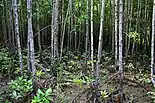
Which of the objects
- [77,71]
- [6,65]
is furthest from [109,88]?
[6,65]

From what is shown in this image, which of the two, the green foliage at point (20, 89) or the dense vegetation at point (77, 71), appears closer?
the green foliage at point (20, 89)

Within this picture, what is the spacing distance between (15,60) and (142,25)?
5.62 metres

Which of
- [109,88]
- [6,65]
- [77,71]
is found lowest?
[109,88]

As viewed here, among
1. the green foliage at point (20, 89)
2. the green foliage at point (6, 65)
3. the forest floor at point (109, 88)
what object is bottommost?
the forest floor at point (109, 88)

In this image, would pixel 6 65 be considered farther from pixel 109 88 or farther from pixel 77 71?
pixel 109 88

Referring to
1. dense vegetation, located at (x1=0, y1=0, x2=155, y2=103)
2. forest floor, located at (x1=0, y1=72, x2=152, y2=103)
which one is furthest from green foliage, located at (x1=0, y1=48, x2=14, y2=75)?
forest floor, located at (x1=0, y1=72, x2=152, y2=103)

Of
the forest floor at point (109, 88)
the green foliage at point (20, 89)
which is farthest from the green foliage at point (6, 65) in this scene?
the green foliage at point (20, 89)

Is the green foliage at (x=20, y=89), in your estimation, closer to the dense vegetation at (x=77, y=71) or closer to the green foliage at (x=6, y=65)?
the dense vegetation at (x=77, y=71)

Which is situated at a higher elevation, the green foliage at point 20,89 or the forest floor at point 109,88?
the green foliage at point 20,89

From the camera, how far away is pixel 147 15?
36.1 ft

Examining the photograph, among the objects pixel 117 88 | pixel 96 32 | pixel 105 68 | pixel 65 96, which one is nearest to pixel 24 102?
pixel 65 96

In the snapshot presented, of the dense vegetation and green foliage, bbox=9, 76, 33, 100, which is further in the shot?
the dense vegetation

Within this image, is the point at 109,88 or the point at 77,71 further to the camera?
the point at 77,71

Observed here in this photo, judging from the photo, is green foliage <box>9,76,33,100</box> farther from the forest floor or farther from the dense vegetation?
the forest floor
